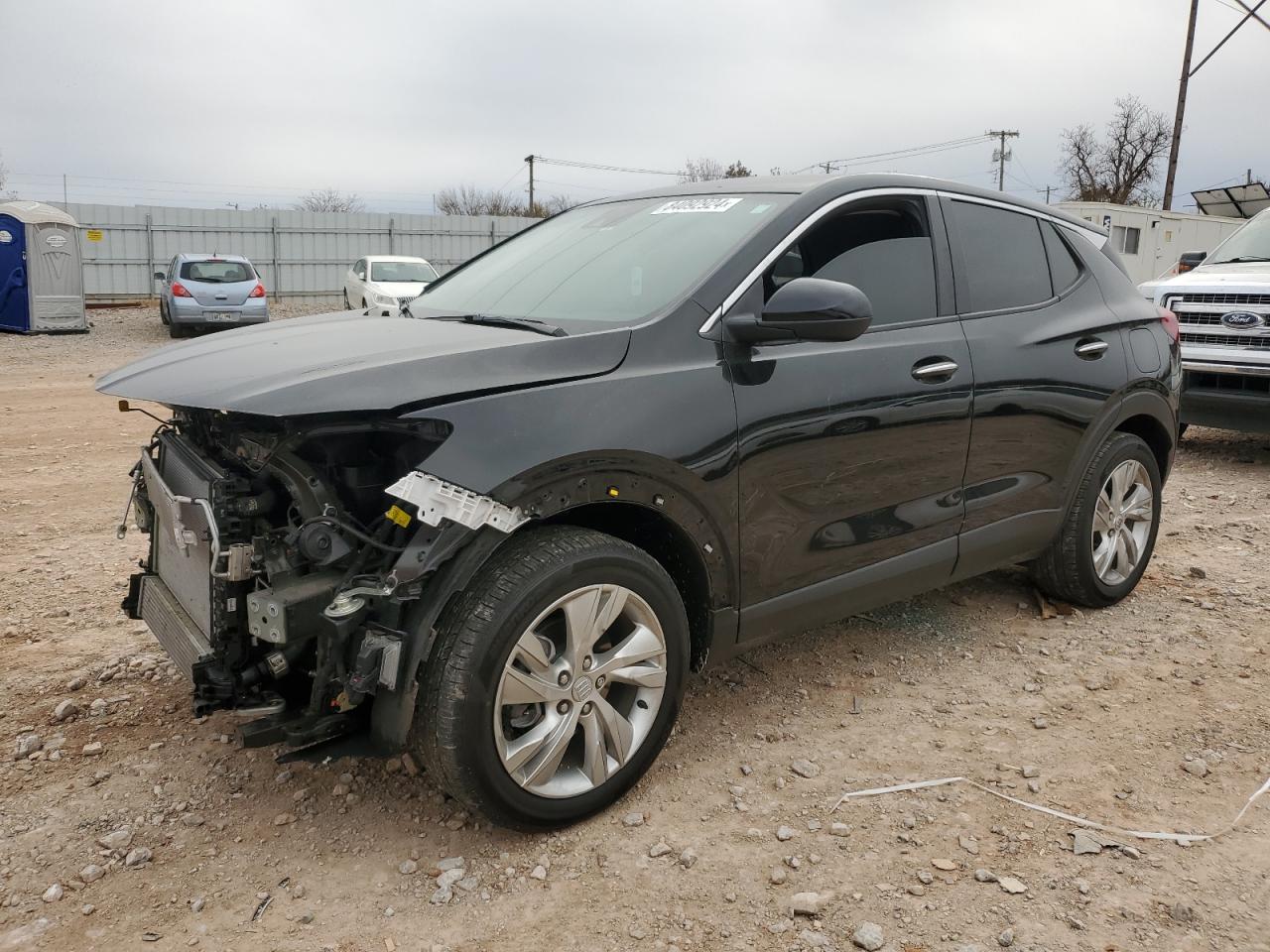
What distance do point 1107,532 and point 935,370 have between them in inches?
62.5

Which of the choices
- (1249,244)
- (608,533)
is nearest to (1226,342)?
(1249,244)

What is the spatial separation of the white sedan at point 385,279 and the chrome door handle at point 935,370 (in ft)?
56.2

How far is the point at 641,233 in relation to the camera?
3516 mm

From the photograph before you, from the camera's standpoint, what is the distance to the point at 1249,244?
8.64 metres

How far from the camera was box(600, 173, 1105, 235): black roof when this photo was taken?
3.40 metres

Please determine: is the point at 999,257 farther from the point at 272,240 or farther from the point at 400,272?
the point at 272,240

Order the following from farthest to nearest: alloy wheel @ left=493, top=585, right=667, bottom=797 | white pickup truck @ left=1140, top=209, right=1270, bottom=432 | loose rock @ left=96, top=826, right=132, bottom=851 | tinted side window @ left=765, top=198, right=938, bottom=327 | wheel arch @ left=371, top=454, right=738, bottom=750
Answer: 1. white pickup truck @ left=1140, top=209, right=1270, bottom=432
2. tinted side window @ left=765, top=198, right=938, bottom=327
3. loose rock @ left=96, top=826, right=132, bottom=851
4. alloy wheel @ left=493, top=585, right=667, bottom=797
5. wheel arch @ left=371, top=454, right=738, bottom=750

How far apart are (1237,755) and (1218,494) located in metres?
4.21

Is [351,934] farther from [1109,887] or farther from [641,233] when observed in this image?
[641,233]

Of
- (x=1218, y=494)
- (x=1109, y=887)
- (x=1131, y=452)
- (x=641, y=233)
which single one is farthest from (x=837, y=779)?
(x=1218, y=494)

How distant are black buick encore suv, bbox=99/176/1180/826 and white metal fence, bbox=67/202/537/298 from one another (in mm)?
19054

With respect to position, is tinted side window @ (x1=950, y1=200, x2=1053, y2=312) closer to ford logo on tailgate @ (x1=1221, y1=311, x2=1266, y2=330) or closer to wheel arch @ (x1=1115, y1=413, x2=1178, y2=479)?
wheel arch @ (x1=1115, y1=413, x2=1178, y2=479)

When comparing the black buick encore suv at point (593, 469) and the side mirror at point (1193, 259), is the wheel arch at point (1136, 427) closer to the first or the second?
the black buick encore suv at point (593, 469)

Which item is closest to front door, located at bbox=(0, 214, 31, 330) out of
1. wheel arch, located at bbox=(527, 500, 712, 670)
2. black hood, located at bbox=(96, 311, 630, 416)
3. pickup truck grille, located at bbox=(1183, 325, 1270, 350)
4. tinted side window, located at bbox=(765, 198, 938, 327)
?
black hood, located at bbox=(96, 311, 630, 416)
